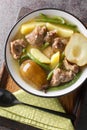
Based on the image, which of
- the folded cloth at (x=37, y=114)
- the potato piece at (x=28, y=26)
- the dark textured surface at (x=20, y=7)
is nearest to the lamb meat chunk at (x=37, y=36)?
the potato piece at (x=28, y=26)

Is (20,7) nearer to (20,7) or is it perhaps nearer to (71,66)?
(20,7)

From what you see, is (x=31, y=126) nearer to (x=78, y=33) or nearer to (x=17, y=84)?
(x=17, y=84)

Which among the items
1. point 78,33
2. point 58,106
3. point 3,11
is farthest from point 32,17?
point 3,11

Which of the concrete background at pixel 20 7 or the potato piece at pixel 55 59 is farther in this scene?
the concrete background at pixel 20 7

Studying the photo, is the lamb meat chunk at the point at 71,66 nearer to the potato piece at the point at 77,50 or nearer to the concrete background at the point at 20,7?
the potato piece at the point at 77,50

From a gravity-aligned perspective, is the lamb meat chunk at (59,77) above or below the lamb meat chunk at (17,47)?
below

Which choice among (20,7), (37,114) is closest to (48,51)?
(37,114)
